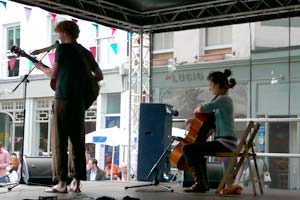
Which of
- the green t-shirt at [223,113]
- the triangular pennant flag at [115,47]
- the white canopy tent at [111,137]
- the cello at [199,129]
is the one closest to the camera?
the green t-shirt at [223,113]

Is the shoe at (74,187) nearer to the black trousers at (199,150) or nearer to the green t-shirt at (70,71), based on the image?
the green t-shirt at (70,71)

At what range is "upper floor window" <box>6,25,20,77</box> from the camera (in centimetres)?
1953

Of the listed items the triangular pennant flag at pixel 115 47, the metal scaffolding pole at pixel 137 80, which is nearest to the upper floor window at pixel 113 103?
the triangular pennant flag at pixel 115 47

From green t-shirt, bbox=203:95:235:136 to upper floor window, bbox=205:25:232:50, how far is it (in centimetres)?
839

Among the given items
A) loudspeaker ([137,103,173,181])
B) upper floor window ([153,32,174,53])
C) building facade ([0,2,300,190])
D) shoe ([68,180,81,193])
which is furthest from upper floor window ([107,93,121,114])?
shoe ([68,180,81,193])

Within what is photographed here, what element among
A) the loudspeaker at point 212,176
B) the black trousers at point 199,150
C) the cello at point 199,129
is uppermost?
the cello at point 199,129

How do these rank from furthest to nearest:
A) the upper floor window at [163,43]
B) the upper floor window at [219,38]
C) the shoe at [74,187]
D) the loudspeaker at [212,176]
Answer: the upper floor window at [163,43] → the upper floor window at [219,38] → the loudspeaker at [212,176] → the shoe at [74,187]

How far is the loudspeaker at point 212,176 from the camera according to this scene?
707cm

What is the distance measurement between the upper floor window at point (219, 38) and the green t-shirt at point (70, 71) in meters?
9.29

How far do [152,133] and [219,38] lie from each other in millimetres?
7028

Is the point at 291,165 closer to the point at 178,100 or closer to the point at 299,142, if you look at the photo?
the point at 299,142

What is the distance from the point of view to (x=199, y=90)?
14102mm

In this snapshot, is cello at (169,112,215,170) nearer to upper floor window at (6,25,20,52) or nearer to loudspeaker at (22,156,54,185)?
loudspeaker at (22,156,54,185)

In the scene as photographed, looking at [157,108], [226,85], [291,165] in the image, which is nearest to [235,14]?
[157,108]
